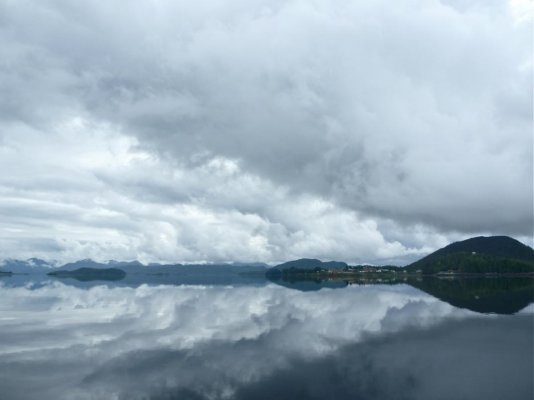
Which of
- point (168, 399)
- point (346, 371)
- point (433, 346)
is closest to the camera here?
point (168, 399)

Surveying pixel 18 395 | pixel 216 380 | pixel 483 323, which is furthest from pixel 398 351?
pixel 18 395

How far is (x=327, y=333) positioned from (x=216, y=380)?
28678mm

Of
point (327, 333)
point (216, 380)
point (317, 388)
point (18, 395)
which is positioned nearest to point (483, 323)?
point (327, 333)

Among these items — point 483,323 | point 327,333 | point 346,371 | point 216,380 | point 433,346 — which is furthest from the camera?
point 483,323

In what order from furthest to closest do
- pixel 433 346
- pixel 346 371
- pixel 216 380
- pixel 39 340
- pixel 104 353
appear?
pixel 39 340 → pixel 433 346 → pixel 104 353 → pixel 346 371 → pixel 216 380

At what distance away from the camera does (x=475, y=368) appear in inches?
1754

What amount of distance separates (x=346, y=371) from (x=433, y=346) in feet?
58.0

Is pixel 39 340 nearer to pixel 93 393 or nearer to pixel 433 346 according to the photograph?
pixel 93 393

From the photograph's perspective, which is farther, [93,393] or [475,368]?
[475,368]

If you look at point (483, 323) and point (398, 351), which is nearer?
point (398, 351)

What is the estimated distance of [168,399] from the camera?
35125mm

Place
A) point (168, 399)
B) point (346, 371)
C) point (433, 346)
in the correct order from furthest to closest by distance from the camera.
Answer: point (433, 346)
point (346, 371)
point (168, 399)

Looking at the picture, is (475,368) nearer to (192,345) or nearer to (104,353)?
(192,345)

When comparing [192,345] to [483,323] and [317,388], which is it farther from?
[483,323]
